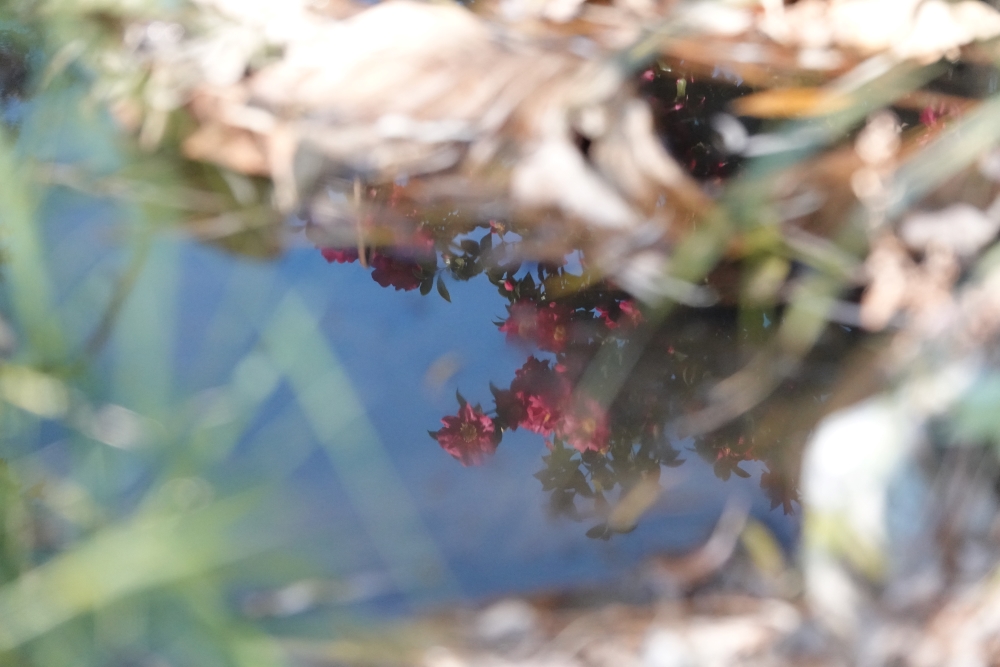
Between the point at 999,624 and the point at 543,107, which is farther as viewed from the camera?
the point at 543,107

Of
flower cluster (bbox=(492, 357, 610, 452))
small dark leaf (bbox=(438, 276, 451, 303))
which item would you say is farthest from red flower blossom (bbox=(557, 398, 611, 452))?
small dark leaf (bbox=(438, 276, 451, 303))

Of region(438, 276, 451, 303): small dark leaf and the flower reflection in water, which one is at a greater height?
region(438, 276, 451, 303): small dark leaf

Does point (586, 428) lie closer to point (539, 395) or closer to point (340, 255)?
point (539, 395)

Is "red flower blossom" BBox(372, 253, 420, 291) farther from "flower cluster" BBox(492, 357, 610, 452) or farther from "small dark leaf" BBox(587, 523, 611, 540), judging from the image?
"small dark leaf" BBox(587, 523, 611, 540)

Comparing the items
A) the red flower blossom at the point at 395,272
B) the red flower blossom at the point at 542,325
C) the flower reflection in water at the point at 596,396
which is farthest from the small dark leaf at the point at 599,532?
the red flower blossom at the point at 395,272

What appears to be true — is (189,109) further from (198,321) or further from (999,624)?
(999,624)

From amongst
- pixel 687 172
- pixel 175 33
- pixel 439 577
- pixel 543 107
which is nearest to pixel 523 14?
pixel 543 107

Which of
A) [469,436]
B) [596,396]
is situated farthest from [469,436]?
[596,396]
